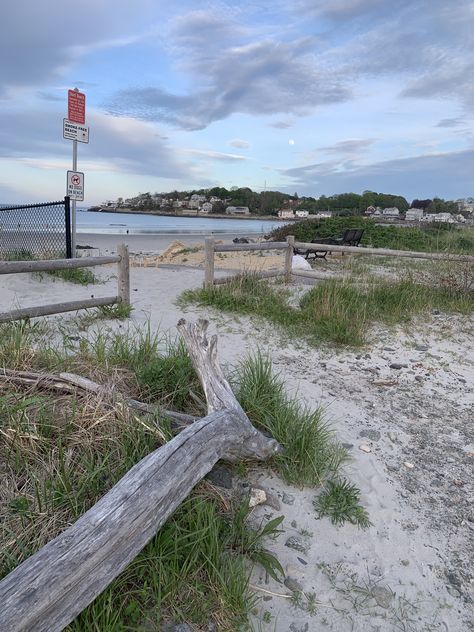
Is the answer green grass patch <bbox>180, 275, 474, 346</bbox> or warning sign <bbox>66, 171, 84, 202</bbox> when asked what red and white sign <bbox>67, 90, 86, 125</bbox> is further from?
green grass patch <bbox>180, 275, 474, 346</bbox>

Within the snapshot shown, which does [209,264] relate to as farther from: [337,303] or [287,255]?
[337,303]

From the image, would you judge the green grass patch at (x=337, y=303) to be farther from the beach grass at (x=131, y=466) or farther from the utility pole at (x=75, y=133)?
the utility pole at (x=75, y=133)

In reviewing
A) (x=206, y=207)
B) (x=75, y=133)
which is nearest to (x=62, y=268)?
(x=75, y=133)

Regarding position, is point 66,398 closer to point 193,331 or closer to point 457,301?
point 193,331

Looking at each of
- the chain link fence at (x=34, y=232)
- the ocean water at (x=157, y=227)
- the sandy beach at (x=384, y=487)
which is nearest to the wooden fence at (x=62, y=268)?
the sandy beach at (x=384, y=487)

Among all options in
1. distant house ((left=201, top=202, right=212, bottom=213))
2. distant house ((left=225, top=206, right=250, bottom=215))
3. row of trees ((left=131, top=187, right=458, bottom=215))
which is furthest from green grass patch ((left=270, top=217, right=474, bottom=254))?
distant house ((left=201, top=202, right=212, bottom=213))

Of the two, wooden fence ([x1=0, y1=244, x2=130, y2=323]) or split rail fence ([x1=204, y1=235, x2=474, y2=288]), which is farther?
split rail fence ([x1=204, y1=235, x2=474, y2=288])

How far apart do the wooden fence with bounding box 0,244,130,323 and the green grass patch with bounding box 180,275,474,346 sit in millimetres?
1138

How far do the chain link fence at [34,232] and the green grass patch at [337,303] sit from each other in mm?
3542

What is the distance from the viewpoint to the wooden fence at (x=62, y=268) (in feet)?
16.7

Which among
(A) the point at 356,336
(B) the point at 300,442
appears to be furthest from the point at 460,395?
(B) the point at 300,442

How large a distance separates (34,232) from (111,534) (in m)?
9.22

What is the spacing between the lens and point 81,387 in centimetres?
313

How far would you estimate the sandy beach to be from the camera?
7.29 ft
